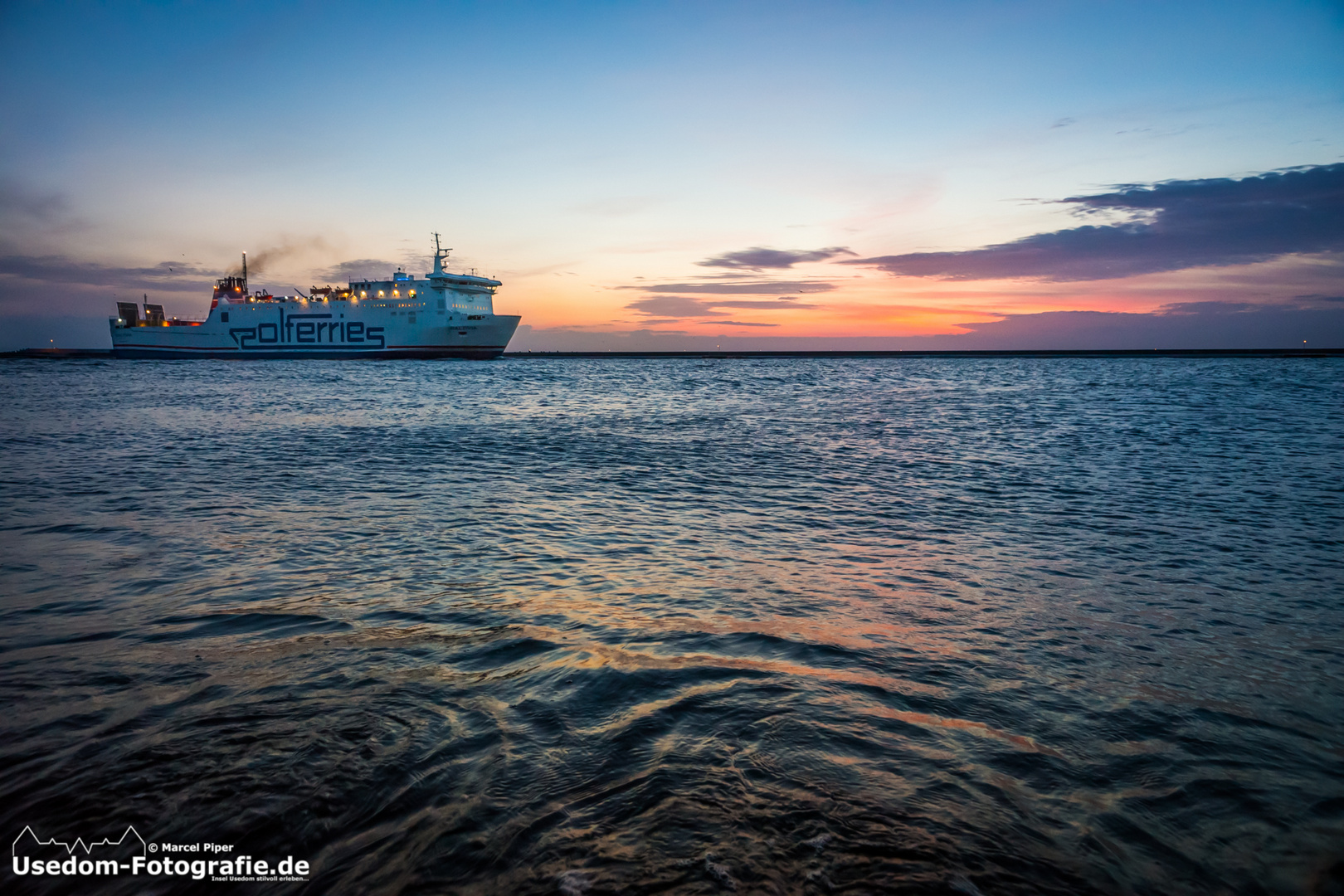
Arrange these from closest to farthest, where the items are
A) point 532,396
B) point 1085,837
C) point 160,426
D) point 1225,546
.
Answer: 1. point 1085,837
2. point 1225,546
3. point 160,426
4. point 532,396

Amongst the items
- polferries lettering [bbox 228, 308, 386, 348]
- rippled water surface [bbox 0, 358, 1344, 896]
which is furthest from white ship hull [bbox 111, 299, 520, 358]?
rippled water surface [bbox 0, 358, 1344, 896]

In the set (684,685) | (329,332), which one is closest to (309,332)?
(329,332)

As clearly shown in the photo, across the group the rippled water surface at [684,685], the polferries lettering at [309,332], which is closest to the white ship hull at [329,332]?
the polferries lettering at [309,332]

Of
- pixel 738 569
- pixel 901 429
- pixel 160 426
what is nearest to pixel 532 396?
pixel 160 426

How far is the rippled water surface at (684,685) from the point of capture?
2680mm

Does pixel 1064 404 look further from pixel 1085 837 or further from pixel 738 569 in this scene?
pixel 1085 837

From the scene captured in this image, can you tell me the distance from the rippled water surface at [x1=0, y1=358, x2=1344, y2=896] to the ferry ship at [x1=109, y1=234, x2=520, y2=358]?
250ft

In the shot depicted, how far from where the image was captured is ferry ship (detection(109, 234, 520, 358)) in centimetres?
8175

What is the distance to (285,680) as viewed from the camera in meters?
4.09

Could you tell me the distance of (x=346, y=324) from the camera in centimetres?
8388

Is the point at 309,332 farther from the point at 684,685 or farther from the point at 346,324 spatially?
the point at 684,685

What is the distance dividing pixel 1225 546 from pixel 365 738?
943 cm

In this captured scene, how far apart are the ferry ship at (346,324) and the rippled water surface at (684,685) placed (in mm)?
76118

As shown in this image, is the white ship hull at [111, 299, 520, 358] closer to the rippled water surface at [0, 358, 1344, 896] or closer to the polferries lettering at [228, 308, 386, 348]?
the polferries lettering at [228, 308, 386, 348]
